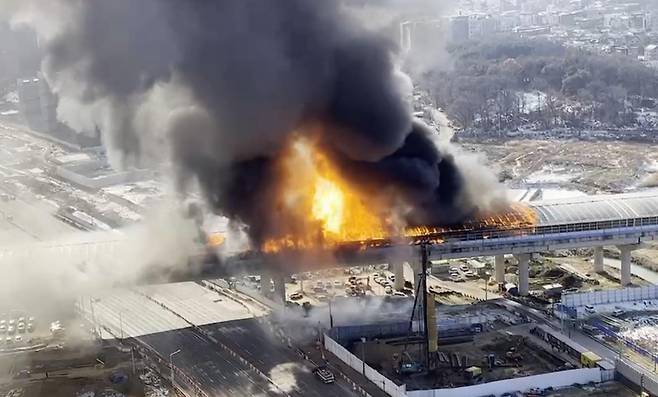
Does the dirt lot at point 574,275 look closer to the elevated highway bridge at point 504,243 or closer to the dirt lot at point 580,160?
the elevated highway bridge at point 504,243

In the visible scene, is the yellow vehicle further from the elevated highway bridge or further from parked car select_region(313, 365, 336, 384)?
parked car select_region(313, 365, 336, 384)

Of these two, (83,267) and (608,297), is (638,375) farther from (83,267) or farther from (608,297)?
(83,267)

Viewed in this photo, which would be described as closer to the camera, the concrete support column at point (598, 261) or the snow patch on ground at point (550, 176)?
the concrete support column at point (598, 261)

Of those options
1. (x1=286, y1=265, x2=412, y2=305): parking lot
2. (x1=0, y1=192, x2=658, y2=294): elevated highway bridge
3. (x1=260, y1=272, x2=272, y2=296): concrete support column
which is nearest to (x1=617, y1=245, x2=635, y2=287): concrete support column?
(x1=0, y1=192, x2=658, y2=294): elevated highway bridge

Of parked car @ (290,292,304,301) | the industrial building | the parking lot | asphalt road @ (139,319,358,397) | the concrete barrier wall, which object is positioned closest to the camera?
the concrete barrier wall

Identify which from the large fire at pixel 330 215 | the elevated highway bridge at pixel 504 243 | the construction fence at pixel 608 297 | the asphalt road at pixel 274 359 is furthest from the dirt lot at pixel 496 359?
the large fire at pixel 330 215

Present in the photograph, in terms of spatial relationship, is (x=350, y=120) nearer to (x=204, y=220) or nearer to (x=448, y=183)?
(x=448, y=183)

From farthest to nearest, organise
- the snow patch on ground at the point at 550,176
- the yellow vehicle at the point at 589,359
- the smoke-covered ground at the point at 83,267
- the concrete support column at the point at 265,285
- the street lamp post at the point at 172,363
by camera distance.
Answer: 1. the snow patch on ground at the point at 550,176
2. the concrete support column at the point at 265,285
3. the smoke-covered ground at the point at 83,267
4. the street lamp post at the point at 172,363
5. the yellow vehicle at the point at 589,359
